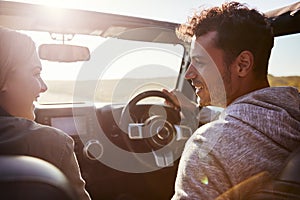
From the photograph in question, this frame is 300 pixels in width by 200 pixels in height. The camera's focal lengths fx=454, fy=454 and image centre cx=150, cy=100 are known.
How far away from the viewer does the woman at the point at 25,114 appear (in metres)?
1.50

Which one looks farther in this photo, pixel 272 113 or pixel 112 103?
pixel 112 103

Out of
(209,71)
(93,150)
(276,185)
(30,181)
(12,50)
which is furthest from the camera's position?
(93,150)

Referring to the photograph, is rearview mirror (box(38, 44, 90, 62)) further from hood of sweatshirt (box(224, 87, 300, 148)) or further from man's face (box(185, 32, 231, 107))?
hood of sweatshirt (box(224, 87, 300, 148))

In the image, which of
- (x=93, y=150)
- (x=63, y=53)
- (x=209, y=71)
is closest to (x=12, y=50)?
(x=209, y=71)

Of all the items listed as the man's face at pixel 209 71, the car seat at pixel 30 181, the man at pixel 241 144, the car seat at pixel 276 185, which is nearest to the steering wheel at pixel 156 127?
the man's face at pixel 209 71

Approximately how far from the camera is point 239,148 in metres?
1.49

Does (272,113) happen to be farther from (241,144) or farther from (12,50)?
(12,50)

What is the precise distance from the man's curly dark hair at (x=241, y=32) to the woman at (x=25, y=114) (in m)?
0.75

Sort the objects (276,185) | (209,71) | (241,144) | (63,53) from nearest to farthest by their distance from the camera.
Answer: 1. (276,185)
2. (241,144)
3. (209,71)
4. (63,53)

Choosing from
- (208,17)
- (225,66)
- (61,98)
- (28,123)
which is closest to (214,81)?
(225,66)

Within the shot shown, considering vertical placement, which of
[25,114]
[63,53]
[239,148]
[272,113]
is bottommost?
[63,53]

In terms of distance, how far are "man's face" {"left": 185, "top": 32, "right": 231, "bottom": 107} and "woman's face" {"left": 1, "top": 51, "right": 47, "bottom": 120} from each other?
67cm

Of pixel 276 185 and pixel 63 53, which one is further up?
pixel 276 185

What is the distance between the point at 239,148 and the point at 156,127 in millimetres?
1879
